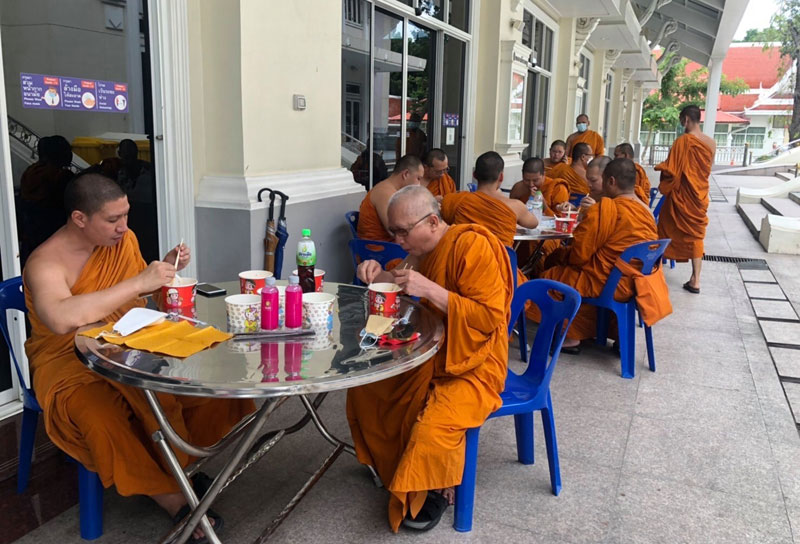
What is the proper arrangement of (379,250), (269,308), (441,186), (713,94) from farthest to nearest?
(713,94) → (441,186) → (379,250) → (269,308)

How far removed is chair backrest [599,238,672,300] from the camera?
3.67 metres

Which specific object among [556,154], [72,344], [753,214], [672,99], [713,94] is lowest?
[753,214]

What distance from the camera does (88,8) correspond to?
2816 mm

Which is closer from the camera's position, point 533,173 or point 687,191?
point 533,173

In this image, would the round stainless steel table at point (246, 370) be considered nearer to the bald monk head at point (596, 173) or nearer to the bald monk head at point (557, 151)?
the bald monk head at point (596, 173)

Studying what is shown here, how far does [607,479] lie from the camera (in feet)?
8.32

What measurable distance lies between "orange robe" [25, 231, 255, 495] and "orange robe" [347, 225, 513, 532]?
710mm

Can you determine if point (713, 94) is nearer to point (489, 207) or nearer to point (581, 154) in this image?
point (581, 154)

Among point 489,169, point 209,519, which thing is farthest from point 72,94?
point 489,169

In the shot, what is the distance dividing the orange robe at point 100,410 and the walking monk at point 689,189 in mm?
4989

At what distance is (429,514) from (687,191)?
463cm

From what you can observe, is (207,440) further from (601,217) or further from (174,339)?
(601,217)

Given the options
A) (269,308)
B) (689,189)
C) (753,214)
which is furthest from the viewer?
(753,214)

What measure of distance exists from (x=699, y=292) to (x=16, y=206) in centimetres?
535
